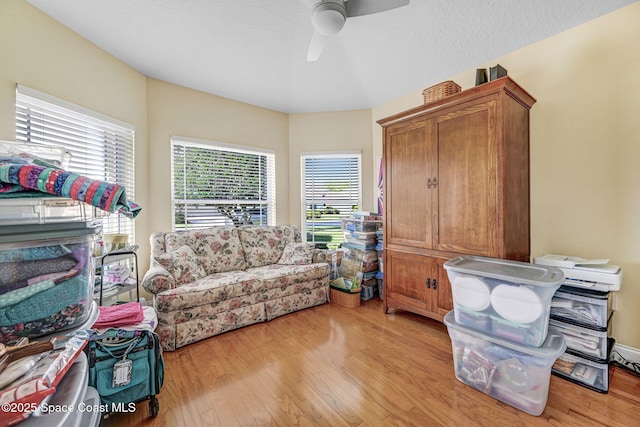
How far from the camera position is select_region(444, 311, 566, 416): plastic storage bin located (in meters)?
1.48

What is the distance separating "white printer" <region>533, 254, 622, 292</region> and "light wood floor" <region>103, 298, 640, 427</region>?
26.6 inches

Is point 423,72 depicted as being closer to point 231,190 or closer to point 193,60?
point 193,60

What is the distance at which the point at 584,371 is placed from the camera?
1766 mm

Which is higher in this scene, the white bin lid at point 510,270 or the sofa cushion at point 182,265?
the white bin lid at point 510,270

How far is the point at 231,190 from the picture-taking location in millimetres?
3672

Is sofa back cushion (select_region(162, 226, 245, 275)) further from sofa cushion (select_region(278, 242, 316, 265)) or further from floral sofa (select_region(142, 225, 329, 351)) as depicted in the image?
sofa cushion (select_region(278, 242, 316, 265))

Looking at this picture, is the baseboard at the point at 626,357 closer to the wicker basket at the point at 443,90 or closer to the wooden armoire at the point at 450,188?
the wooden armoire at the point at 450,188

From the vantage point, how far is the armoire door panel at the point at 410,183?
8.03 ft

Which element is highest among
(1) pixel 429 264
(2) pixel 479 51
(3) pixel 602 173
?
(2) pixel 479 51

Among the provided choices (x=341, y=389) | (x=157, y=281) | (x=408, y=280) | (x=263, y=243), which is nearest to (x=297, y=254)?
(x=263, y=243)

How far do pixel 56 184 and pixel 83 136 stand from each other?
2.27m

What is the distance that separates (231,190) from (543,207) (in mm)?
3521

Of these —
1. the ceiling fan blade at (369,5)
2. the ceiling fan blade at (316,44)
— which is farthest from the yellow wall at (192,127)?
the ceiling fan blade at (369,5)

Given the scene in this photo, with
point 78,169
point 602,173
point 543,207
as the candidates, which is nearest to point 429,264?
point 543,207
